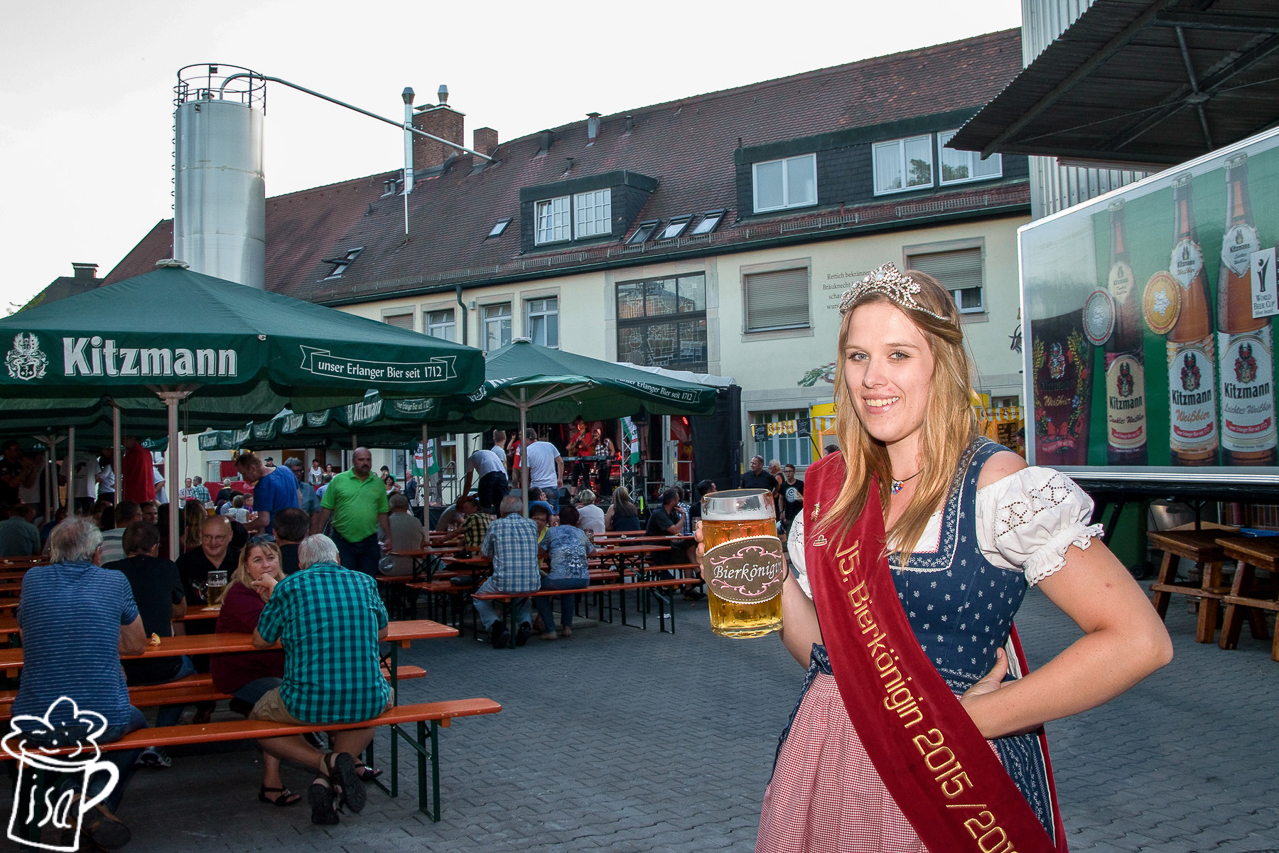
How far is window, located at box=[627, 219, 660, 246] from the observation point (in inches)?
1058

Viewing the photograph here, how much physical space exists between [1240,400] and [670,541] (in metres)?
6.81

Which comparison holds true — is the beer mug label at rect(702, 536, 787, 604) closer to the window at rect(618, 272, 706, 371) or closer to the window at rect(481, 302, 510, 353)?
the window at rect(618, 272, 706, 371)

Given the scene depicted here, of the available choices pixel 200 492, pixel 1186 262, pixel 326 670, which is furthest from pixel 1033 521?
pixel 200 492

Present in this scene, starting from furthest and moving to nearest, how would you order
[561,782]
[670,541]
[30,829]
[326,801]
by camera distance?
[670,541]
[561,782]
[326,801]
[30,829]

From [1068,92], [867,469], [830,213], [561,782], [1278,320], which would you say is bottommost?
[561,782]

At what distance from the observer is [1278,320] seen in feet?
26.0

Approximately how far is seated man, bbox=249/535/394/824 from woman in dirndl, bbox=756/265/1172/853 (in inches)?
140

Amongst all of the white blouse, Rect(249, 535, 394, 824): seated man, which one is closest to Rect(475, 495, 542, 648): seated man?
Rect(249, 535, 394, 824): seated man

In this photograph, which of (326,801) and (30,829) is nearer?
(30,829)

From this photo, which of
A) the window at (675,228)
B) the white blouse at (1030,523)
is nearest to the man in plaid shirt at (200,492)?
the window at (675,228)

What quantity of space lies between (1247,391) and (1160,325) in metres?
1.25

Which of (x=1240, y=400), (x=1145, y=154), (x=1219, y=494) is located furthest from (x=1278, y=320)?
(x=1145, y=154)

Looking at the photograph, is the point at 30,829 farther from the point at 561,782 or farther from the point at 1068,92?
the point at 1068,92

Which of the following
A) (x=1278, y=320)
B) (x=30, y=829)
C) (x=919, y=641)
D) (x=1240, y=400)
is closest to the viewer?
(x=919, y=641)
